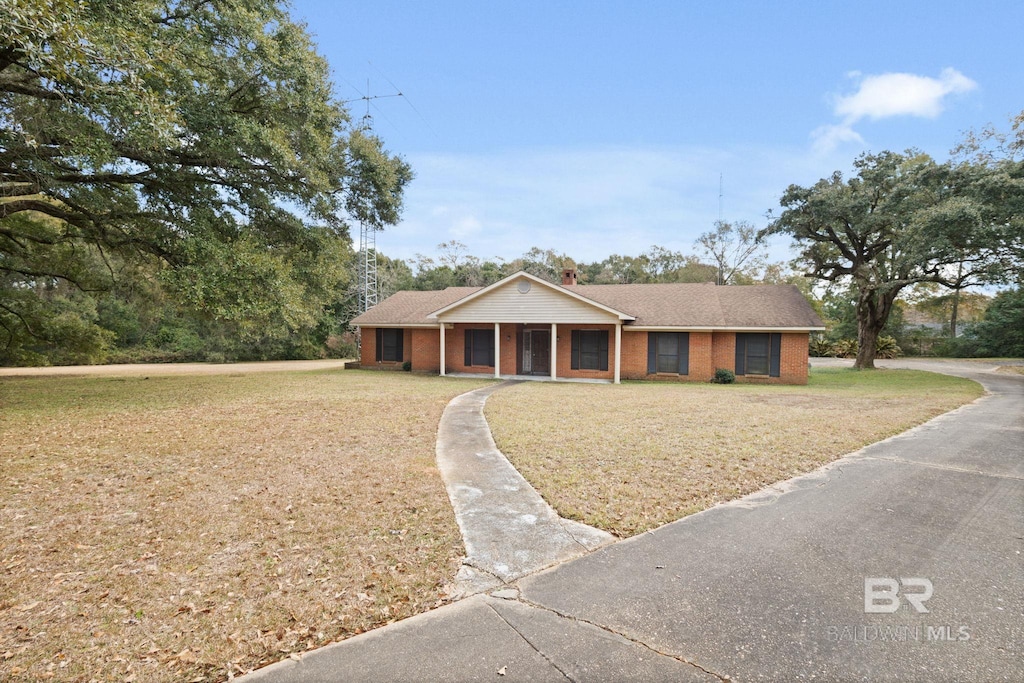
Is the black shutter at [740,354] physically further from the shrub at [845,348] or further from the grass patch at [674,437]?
the shrub at [845,348]

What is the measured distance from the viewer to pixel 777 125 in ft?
59.4

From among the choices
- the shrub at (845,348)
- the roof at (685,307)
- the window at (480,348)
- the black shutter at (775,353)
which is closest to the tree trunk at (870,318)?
the roof at (685,307)

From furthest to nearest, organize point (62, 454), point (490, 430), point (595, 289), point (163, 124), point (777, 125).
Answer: point (595, 289) → point (777, 125) → point (490, 430) → point (163, 124) → point (62, 454)

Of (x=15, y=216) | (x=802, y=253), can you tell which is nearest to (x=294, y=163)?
(x=15, y=216)

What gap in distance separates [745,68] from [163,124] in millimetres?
15574

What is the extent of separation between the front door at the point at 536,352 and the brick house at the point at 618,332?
0.04m

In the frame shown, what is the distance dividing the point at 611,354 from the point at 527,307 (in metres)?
3.91

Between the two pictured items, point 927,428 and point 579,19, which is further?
point 579,19

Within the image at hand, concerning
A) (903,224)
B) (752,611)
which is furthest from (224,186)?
(903,224)

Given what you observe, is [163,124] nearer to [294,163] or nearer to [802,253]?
[294,163]

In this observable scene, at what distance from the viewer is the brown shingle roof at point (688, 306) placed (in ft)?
61.5

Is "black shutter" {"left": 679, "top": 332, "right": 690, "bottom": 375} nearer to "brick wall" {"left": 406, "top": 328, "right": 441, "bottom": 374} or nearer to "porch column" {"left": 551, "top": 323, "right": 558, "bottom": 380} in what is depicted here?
"porch column" {"left": 551, "top": 323, "right": 558, "bottom": 380}

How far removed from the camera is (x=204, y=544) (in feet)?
13.3

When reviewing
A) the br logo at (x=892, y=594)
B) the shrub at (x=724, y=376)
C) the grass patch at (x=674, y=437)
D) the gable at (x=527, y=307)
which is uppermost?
the gable at (x=527, y=307)
